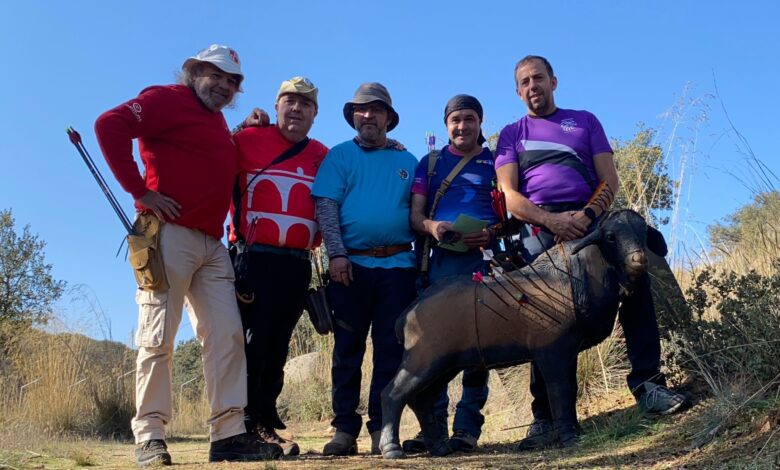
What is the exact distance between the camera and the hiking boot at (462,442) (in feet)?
15.6

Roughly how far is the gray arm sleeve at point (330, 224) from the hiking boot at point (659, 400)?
2.24 meters

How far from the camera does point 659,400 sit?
14.1 feet

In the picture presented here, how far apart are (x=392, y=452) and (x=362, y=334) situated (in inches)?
40.8

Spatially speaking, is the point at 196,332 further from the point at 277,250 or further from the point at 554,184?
the point at 554,184

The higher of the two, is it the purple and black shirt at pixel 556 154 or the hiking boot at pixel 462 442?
the purple and black shirt at pixel 556 154

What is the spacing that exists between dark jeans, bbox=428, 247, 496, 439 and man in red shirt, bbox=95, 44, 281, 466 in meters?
1.33

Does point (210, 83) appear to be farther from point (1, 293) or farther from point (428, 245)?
point (1, 293)

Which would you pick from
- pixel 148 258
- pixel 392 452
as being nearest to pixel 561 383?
pixel 392 452

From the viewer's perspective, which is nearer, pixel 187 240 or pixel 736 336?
pixel 736 336

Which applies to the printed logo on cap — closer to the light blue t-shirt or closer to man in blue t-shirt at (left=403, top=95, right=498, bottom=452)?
the light blue t-shirt

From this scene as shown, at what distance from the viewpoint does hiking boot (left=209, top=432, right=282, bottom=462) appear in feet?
15.4

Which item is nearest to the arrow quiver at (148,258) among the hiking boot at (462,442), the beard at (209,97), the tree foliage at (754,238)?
the beard at (209,97)

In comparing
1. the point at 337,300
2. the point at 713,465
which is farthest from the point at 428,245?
the point at 713,465

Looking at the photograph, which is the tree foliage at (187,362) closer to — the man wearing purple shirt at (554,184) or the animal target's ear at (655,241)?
the man wearing purple shirt at (554,184)
